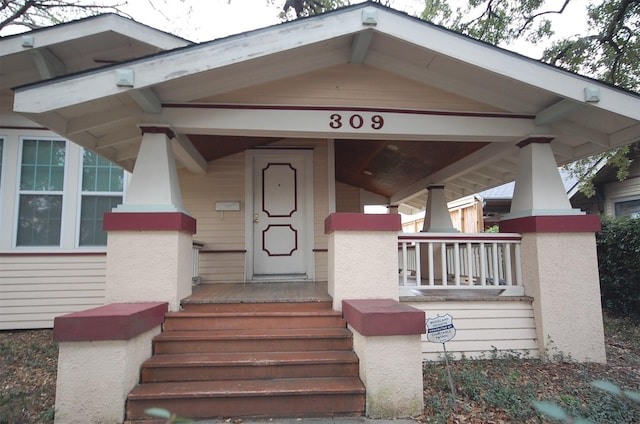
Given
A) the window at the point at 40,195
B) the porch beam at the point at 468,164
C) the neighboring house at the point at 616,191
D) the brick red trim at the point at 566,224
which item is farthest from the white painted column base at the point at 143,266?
the neighboring house at the point at 616,191

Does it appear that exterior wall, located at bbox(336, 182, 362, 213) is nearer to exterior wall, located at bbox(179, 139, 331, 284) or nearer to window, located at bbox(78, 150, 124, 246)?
exterior wall, located at bbox(179, 139, 331, 284)

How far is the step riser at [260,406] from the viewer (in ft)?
9.34

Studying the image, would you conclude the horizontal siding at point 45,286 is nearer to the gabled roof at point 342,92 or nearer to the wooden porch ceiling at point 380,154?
the gabled roof at point 342,92

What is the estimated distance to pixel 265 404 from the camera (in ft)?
9.43

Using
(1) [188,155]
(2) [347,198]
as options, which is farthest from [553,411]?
(2) [347,198]

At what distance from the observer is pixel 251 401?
Result: 2875 millimetres

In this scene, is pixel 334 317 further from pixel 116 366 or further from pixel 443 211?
pixel 443 211

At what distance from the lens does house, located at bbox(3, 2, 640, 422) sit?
2971 mm

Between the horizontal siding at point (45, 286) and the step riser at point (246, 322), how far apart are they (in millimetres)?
Result: 2917

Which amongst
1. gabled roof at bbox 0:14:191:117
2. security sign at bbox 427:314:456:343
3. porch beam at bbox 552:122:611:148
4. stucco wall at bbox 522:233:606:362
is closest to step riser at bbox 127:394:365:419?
security sign at bbox 427:314:456:343

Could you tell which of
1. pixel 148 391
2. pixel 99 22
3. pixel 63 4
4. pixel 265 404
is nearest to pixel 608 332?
pixel 265 404

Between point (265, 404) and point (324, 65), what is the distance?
3525 millimetres

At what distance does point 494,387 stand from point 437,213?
181 inches

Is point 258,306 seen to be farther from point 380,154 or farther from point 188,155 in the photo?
point 380,154
